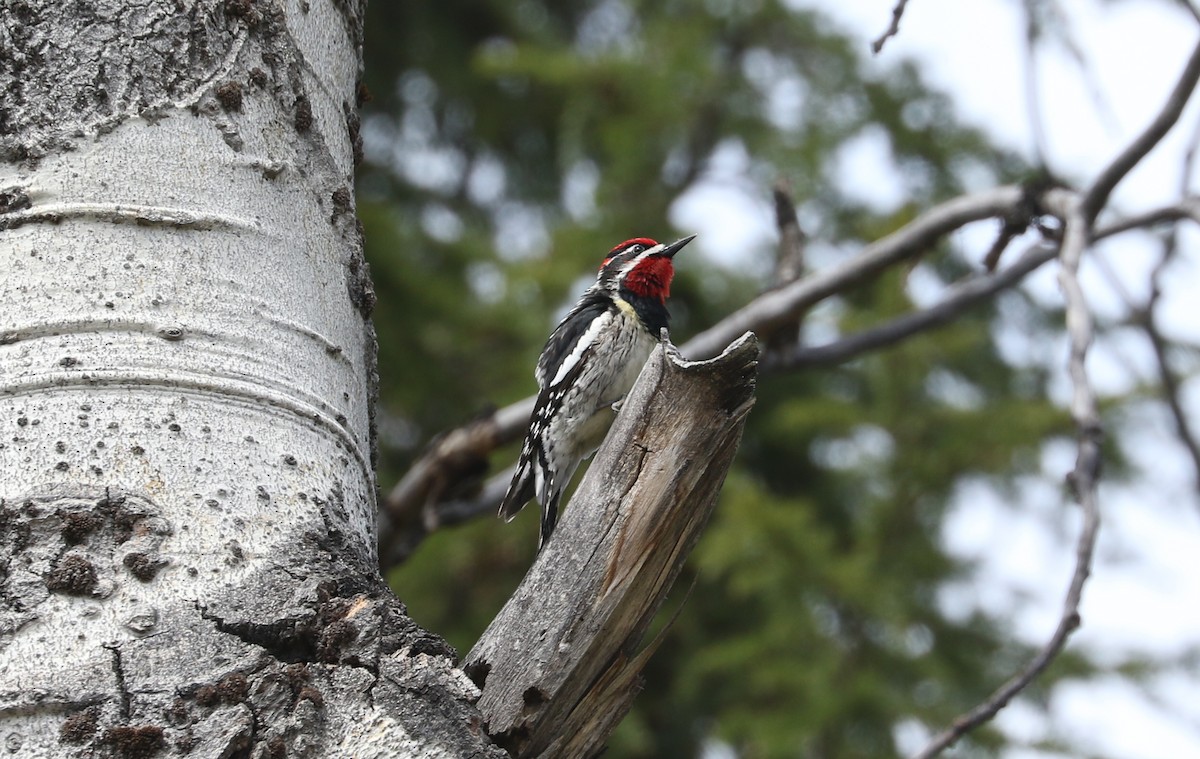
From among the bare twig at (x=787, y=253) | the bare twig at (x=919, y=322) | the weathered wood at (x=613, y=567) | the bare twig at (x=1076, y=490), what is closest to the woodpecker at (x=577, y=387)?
the bare twig at (x=787, y=253)

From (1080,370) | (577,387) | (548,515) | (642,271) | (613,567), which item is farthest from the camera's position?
(642,271)

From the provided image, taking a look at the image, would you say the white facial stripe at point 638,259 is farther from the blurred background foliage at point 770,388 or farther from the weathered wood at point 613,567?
the weathered wood at point 613,567

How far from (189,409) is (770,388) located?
5.00 m

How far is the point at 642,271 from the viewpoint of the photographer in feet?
13.8

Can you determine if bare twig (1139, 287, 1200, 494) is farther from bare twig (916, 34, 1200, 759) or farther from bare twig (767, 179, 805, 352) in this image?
bare twig (767, 179, 805, 352)

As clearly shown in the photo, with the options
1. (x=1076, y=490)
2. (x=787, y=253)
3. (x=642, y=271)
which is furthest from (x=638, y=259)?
(x=1076, y=490)

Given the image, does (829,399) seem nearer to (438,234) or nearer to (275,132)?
(438,234)

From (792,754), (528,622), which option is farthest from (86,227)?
(792,754)

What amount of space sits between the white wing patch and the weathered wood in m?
2.00

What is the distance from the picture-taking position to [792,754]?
17.5 feet

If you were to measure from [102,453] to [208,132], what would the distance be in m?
0.58

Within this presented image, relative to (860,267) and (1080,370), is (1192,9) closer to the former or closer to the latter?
(1080,370)

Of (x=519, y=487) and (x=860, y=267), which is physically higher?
(x=860, y=267)

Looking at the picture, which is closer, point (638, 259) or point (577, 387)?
point (577, 387)
